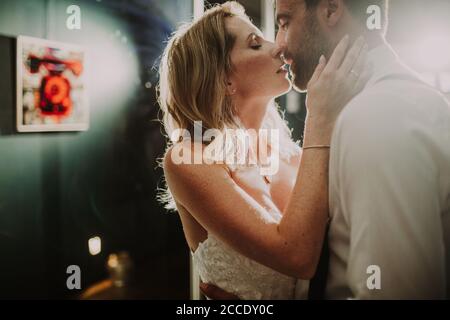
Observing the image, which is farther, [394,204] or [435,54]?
[435,54]

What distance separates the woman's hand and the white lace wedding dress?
1.28 ft

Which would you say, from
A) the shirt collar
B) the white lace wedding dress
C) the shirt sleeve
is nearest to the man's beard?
the shirt collar

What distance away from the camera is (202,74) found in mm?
1476

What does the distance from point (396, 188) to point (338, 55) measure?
1.48 feet

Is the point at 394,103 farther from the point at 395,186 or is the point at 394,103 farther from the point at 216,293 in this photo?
the point at 216,293

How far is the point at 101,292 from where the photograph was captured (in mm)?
2938

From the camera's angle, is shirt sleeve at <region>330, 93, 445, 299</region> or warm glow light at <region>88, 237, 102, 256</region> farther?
warm glow light at <region>88, 237, 102, 256</region>

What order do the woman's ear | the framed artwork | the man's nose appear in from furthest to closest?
the framed artwork
the woman's ear
the man's nose

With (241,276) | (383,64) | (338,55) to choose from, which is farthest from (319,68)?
(241,276)

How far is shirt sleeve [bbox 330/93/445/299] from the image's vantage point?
2.61 feet

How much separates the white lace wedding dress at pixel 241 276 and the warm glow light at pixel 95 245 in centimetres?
171

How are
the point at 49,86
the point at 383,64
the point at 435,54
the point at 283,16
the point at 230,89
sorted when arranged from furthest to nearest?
the point at 435,54, the point at 49,86, the point at 230,89, the point at 283,16, the point at 383,64

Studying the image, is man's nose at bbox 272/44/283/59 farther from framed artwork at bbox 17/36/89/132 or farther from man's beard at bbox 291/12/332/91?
framed artwork at bbox 17/36/89/132

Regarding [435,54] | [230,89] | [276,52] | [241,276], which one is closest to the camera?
[241,276]
